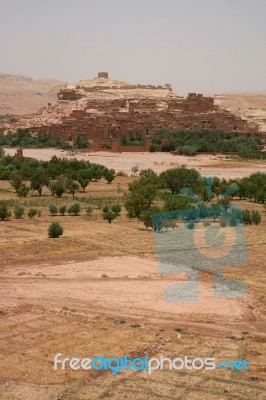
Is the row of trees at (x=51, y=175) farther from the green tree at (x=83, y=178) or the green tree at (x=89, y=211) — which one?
the green tree at (x=89, y=211)

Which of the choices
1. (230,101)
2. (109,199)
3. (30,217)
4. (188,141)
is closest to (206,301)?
(30,217)

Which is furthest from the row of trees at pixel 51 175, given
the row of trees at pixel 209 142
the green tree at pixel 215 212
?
the row of trees at pixel 209 142

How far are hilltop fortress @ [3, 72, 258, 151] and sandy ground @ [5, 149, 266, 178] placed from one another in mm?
3713

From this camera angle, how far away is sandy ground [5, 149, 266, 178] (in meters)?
57.5

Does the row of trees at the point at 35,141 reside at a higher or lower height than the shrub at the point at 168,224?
lower

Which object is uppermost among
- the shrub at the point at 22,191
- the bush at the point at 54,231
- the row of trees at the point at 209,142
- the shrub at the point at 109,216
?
the bush at the point at 54,231

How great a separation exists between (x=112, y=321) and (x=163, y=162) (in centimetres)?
4696

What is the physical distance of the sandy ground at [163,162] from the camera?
57.5m

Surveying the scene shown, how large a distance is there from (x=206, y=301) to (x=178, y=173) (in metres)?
26.2

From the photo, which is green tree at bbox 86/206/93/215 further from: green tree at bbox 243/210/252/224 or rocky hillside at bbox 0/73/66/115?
rocky hillside at bbox 0/73/66/115

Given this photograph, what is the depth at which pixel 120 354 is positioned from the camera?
14.0 metres

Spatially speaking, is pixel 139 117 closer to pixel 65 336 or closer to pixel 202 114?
pixel 202 114

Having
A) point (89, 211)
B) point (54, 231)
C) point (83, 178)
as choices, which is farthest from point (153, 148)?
point (54, 231)

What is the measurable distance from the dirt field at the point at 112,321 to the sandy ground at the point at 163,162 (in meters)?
Result: 30.0
